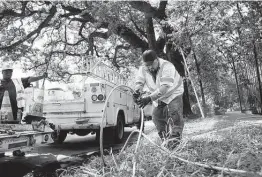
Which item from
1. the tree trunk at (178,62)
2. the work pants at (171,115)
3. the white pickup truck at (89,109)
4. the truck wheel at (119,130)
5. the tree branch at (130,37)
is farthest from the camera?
the tree branch at (130,37)

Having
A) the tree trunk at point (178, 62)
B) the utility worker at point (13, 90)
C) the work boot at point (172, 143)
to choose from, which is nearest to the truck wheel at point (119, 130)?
the utility worker at point (13, 90)

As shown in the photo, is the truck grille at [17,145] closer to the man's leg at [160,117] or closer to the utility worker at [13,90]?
the utility worker at [13,90]

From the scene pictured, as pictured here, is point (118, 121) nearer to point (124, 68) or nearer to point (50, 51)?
point (50, 51)

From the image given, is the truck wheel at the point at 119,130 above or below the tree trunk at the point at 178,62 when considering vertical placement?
below

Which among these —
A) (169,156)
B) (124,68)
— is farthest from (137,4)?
(124,68)

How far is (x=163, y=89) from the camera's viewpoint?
4148 mm

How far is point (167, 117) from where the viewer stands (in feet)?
15.1

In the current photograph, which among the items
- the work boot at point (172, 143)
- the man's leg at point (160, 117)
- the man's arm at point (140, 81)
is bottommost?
the work boot at point (172, 143)

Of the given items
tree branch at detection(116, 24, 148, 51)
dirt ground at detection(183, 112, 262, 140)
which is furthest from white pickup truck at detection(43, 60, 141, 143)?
tree branch at detection(116, 24, 148, 51)

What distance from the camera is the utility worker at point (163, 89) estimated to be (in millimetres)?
4254

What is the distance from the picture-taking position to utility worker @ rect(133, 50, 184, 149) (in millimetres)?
4254

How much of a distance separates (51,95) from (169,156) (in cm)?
553

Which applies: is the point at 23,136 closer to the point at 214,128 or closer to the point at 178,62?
the point at 214,128

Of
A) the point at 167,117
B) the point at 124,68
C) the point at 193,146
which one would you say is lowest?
the point at 193,146
